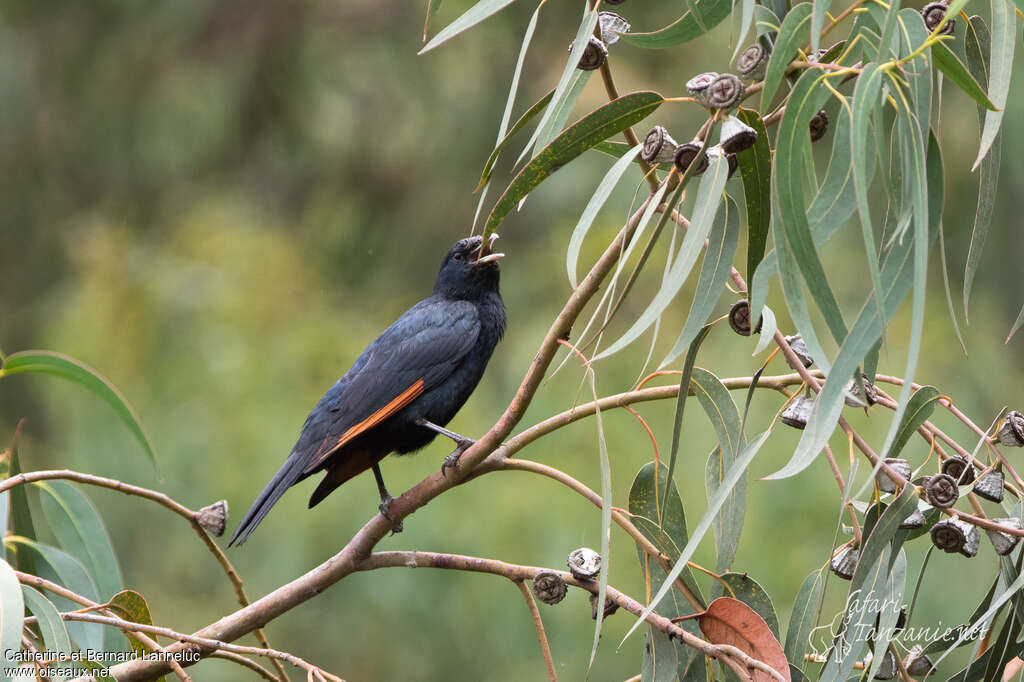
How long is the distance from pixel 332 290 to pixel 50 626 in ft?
20.6

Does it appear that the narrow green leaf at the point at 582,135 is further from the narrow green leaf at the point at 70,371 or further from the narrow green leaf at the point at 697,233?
the narrow green leaf at the point at 70,371

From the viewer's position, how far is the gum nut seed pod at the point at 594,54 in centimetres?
182

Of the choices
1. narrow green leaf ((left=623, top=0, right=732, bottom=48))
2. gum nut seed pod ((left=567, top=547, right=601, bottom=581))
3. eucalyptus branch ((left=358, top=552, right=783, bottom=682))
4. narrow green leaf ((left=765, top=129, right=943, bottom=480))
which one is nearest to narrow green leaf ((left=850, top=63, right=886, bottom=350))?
narrow green leaf ((left=765, top=129, right=943, bottom=480))

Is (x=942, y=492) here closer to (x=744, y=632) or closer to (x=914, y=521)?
(x=914, y=521)

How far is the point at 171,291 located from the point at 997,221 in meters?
4.98

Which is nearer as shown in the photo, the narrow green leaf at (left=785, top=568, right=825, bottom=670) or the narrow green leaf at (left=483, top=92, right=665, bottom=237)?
the narrow green leaf at (left=483, top=92, right=665, bottom=237)

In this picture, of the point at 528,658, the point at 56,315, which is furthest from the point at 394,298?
the point at 528,658

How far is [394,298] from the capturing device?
27.2 ft

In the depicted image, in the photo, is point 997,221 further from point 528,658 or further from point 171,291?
point 171,291

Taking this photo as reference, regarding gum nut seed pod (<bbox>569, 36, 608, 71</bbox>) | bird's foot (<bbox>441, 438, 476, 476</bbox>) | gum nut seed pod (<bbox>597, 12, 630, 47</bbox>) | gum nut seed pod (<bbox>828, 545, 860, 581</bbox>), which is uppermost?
gum nut seed pod (<bbox>597, 12, 630, 47</bbox>)

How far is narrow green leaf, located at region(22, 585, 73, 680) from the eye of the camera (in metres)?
2.05

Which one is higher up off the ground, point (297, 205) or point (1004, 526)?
point (297, 205)

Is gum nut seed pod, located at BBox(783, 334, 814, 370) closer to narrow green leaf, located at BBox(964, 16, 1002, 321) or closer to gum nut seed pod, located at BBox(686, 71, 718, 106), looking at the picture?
narrow green leaf, located at BBox(964, 16, 1002, 321)

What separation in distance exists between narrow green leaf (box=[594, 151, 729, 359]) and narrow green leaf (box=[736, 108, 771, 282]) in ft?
0.62
